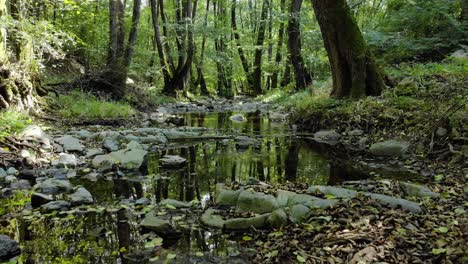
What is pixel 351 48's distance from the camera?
323 inches

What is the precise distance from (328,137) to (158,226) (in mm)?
5140

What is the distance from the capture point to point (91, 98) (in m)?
10.5

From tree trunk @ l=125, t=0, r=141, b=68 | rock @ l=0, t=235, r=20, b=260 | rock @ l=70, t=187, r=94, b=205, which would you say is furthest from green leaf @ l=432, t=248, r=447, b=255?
tree trunk @ l=125, t=0, r=141, b=68

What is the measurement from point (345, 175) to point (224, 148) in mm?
2692

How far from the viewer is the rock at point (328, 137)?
7.43 meters

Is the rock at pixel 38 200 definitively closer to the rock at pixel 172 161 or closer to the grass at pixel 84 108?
the rock at pixel 172 161

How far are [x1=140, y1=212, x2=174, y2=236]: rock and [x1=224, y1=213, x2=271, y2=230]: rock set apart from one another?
0.51m

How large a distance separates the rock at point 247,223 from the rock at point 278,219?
52mm

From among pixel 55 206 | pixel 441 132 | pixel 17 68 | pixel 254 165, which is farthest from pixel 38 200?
pixel 441 132

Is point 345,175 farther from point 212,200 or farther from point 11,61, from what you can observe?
point 11,61

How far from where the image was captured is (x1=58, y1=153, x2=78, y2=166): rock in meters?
5.45

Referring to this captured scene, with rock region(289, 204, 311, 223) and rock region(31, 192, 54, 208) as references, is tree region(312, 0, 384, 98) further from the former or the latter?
rock region(31, 192, 54, 208)

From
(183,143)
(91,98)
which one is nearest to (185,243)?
(183,143)

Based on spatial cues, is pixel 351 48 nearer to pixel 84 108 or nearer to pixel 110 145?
pixel 110 145
